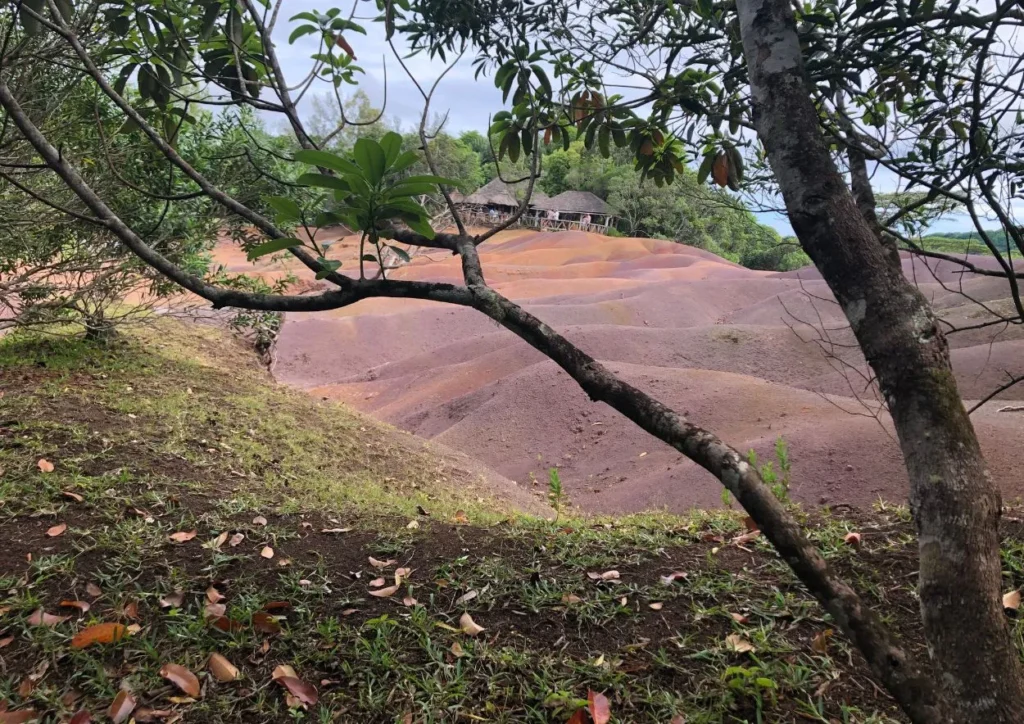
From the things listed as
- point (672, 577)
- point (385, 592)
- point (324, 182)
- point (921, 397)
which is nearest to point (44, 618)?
point (385, 592)

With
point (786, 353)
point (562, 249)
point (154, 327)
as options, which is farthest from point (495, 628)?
point (562, 249)

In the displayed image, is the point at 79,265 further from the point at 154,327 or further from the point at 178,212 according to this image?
the point at 154,327

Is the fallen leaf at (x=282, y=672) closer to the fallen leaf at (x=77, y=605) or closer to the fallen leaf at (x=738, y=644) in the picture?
the fallen leaf at (x=77, y=605)

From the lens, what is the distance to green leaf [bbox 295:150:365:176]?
112 centimetres

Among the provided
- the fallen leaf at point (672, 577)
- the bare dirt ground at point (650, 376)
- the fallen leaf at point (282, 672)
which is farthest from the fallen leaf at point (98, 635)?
the fallen leaf at point (672, 577)

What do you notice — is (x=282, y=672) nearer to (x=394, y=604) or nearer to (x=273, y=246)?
(x=394, y=604)

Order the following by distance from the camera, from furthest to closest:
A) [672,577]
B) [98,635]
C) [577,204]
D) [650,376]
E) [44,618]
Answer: [577,204], [650,376], [672,577], [44,618], [98,635]

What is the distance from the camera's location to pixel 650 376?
955cm

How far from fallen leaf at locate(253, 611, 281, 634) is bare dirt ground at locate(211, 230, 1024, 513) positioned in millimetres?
1095

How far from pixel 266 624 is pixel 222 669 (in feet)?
0.64

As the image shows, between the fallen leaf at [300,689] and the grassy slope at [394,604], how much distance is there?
0.08 feet

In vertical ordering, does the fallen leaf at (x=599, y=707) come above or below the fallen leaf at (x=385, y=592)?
below

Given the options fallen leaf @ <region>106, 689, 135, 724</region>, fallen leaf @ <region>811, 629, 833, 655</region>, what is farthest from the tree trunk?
fallen leaf @ <region>106, 689, 135, 724</region>

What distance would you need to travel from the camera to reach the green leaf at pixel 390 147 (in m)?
1.15
